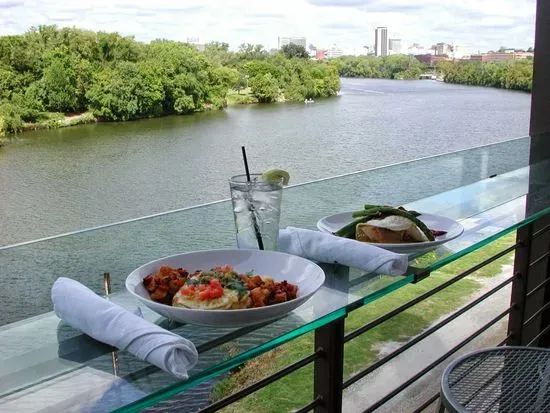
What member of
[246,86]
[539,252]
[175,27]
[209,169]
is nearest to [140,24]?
[175,27]

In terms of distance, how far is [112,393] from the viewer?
0.51 m

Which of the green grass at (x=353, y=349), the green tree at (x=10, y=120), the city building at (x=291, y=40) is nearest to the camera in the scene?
the green grass at (x=353, y=349)

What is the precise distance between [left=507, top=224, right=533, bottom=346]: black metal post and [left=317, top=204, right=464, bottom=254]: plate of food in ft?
1.74

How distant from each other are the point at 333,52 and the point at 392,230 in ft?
115

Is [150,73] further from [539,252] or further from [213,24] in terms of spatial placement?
[539,252]

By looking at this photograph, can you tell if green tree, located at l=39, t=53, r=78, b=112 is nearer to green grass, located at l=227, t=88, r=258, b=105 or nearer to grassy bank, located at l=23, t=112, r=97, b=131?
grassy bank, located at l=23, t=112, r=97, b=131

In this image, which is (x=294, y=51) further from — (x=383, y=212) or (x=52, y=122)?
(x=383, y=212)

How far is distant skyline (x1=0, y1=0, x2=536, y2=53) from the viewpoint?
34094 mm

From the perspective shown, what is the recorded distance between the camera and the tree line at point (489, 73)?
1070 inches

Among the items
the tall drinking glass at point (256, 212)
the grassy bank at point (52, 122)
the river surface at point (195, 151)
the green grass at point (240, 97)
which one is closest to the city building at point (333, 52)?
the river surface at point (195, 151)

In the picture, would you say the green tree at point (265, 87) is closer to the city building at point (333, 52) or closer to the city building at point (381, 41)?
the city building at point (333, 52)

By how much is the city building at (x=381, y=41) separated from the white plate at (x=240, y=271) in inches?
1290

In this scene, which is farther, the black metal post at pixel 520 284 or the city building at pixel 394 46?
the city building at pixel 394 46

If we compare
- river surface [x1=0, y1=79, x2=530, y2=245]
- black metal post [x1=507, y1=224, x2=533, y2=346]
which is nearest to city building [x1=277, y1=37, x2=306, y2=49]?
river surface [x1=0, y1=79, x2=530, y2=245]
